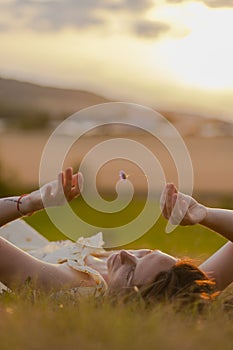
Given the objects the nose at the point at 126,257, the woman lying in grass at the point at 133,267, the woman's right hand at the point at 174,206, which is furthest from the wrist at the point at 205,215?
the nose at the point at 126,257

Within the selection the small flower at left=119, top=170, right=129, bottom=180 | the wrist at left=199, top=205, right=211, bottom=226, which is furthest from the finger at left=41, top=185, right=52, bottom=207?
the wrist at left=199, top=205, right=211, bottom=226

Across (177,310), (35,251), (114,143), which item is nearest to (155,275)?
(177,310)

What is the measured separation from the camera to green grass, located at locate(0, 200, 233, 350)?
7.36ft

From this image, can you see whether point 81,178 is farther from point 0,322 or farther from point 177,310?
point 0,322

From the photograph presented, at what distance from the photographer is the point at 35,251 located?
15.0 feet

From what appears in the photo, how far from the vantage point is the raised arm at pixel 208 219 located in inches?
127

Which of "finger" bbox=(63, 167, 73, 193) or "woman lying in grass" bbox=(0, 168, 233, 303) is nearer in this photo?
"woman lying in grass" bbox=(0, 168, 233, 303)

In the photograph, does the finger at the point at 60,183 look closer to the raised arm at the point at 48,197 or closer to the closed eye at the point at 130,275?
the raised arm at the point at 48,197

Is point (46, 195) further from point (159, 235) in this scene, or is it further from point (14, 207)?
Answer: point (159, 235)

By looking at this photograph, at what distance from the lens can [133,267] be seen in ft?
11.2

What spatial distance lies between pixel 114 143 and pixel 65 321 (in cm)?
268

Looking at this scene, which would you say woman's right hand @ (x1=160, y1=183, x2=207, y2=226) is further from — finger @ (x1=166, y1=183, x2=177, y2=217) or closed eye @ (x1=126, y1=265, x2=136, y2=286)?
closed eye @ (x1=126, y1=265, x2=136, y2=286)

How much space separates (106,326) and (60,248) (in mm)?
2080

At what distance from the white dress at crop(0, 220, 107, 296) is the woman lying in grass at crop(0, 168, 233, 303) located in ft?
0.04
